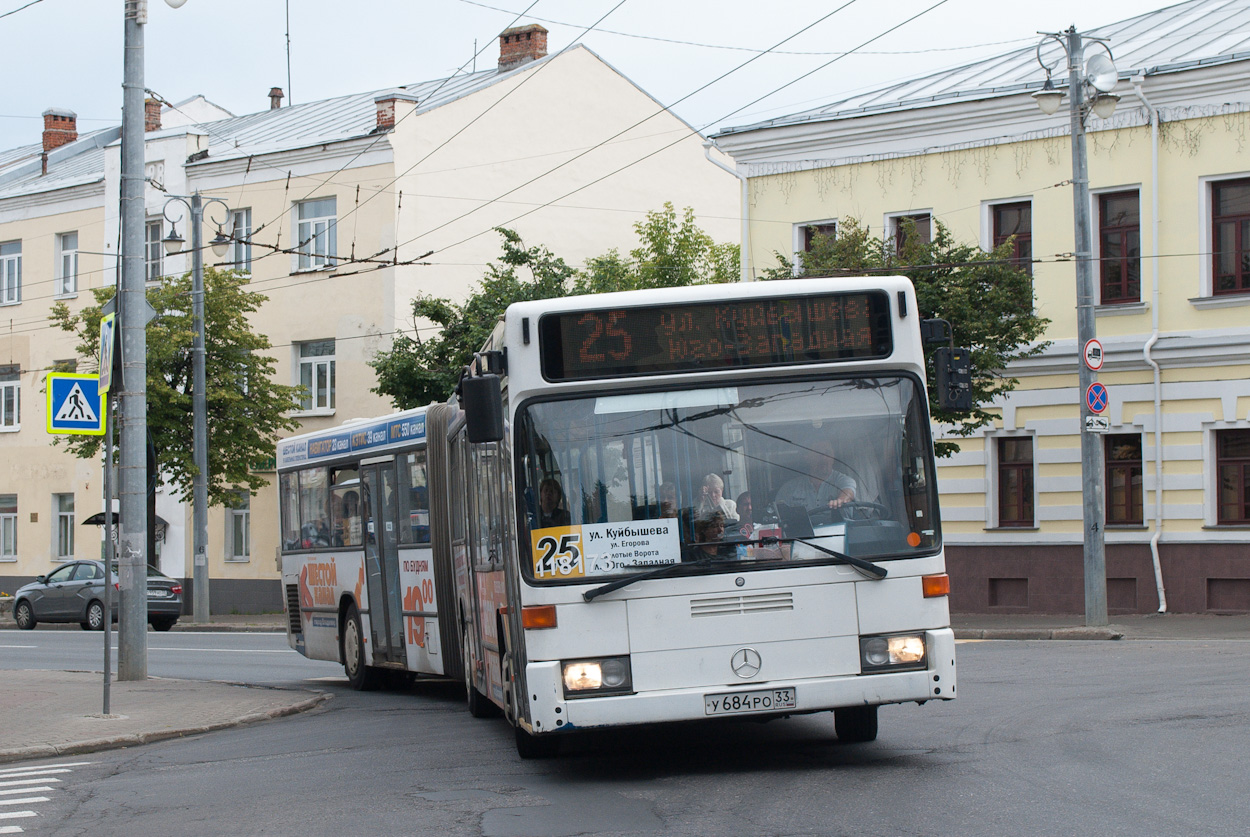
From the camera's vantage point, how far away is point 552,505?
863 centimetres

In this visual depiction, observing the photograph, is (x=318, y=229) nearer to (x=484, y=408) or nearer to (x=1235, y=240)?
(x=1235, y=240)

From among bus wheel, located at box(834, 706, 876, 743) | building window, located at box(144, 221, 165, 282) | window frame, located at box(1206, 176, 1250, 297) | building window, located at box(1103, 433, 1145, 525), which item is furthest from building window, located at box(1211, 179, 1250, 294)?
building window, located at box(144, 221, 165, 282)

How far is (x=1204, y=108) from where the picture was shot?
24.4 m

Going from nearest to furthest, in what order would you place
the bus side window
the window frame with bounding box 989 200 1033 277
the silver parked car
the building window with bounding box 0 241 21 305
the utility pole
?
the bus side window
the utility pole
the window frame with bounding box 989 200 1033 277
the silver parked car
the building window with bounding box 0 241 21 305

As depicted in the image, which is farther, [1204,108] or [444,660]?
[1204,108]

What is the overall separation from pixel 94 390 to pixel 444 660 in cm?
383

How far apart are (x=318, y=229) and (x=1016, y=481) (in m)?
18.5

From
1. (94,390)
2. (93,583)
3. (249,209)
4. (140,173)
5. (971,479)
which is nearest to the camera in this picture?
(94,390)

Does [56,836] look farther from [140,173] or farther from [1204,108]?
[1204,108]

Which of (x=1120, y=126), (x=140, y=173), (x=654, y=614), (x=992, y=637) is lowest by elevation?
(x=992, y=637)

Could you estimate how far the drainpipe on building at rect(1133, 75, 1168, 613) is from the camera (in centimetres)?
2464

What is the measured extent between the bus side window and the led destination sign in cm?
563

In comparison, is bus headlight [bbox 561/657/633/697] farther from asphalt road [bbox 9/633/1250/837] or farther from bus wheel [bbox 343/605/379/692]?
bus wheel [bbox 343/605/379/692]

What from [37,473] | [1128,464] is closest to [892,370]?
[1128,464]
